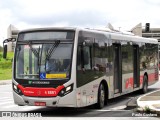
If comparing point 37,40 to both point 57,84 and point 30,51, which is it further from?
point 57,84

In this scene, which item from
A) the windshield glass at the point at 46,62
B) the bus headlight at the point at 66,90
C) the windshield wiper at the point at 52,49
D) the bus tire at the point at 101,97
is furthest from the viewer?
the bus tire at the point at 101,97

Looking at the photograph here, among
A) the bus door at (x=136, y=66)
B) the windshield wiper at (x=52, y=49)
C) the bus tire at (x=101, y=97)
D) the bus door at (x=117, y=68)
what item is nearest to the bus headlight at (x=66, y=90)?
the windshield wiper at (x=52, y=49)

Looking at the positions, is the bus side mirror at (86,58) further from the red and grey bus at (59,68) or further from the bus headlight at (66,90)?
the bus headlight at (66,90)

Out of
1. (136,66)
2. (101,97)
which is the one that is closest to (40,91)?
(101,97)

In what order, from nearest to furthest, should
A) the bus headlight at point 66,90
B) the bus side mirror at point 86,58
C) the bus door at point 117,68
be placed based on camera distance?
the bus headlight at point 66,90 → the bus side mirror at point 86,58 → the bus door at point 117,68

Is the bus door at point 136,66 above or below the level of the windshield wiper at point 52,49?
below

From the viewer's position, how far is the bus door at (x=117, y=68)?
19031 millimetres

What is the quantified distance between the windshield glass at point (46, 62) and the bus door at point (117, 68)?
4.52 m

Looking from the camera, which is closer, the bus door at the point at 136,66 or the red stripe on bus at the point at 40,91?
the red stripe on bus at the point at 40,91

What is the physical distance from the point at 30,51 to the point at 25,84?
104 cm

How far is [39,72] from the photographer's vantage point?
48.8 ft

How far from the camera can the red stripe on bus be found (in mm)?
14523

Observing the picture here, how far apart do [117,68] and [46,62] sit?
5.15 meters

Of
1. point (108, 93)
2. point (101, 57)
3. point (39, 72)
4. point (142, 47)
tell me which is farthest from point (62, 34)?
point (142, 47)
